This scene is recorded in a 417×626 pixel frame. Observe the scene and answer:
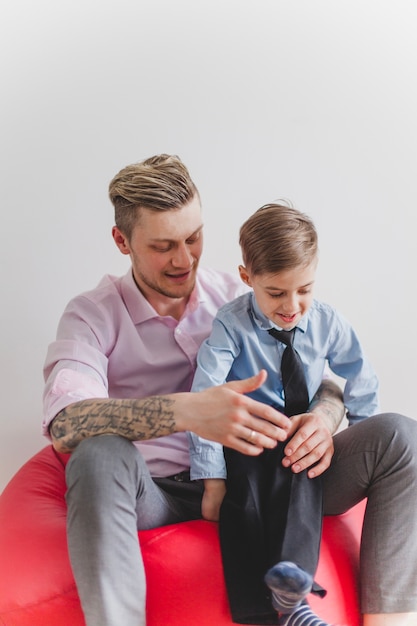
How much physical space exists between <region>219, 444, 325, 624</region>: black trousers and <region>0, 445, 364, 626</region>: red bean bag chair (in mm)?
40

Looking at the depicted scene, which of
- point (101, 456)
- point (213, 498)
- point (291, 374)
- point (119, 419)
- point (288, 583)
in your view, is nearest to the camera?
point (288, 583)

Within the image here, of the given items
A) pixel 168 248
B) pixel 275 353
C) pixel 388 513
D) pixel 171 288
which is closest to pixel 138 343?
pixel 171 288

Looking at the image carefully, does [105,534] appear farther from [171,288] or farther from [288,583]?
[171,288]

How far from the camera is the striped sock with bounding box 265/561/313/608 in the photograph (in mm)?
1727

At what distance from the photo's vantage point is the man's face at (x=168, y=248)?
2246mm

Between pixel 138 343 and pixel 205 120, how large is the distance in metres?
0.88

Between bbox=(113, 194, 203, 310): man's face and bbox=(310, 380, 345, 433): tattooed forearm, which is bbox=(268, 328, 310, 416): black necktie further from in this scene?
bbox=(113, 194, 203, 310): man's face

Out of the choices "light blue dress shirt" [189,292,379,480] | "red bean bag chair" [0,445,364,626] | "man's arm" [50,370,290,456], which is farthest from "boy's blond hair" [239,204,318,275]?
"red bean bag chair" [0,445,364,626]

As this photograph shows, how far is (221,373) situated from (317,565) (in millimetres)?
537

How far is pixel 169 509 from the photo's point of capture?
6.83ft

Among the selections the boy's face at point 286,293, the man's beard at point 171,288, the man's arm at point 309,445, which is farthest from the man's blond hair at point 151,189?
the man's arm at point 309,445

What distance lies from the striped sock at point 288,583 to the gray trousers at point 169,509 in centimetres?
21

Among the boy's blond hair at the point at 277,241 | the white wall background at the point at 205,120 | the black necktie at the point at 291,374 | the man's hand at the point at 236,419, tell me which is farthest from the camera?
the white wall background at the point at 205,120

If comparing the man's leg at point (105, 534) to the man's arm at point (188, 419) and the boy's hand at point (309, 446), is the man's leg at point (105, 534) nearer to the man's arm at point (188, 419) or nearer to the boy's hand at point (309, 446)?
the man's arm at point (188, 419)
